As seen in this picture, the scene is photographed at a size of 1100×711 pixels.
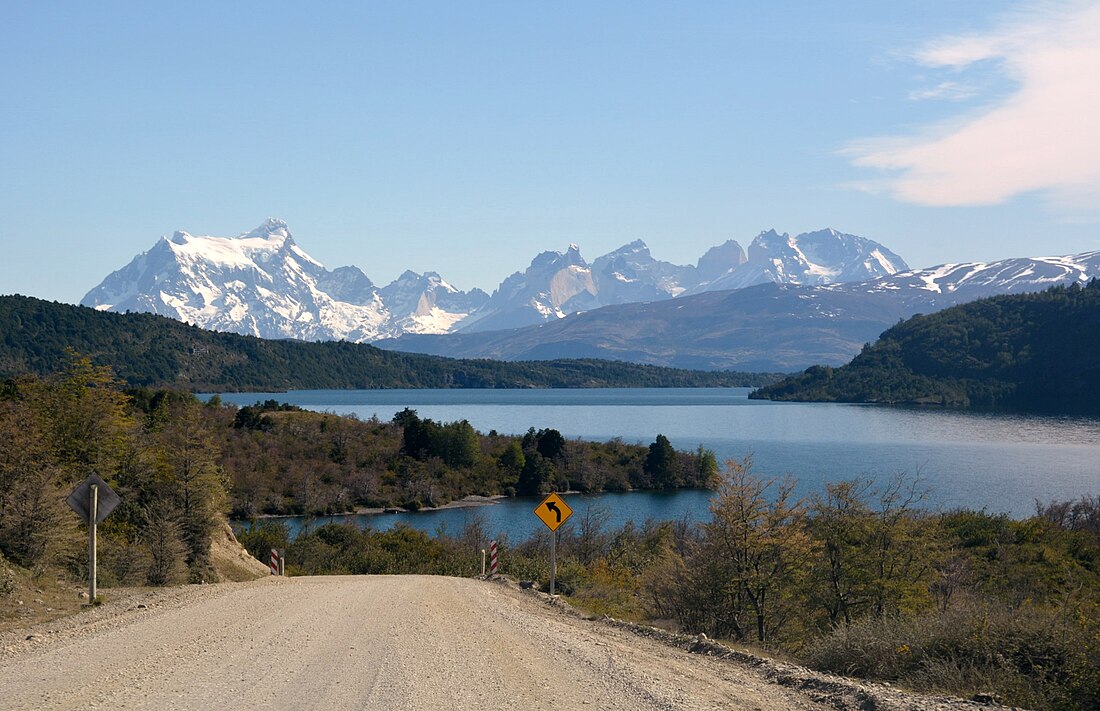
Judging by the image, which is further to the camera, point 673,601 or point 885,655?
point 673,601

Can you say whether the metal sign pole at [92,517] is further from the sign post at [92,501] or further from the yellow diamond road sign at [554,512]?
the yellow diamond road sign at [554,512]

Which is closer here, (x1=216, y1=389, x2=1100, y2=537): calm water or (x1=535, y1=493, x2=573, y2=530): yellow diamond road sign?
(x1=535, y1=493, x2=573, y2=530): yellow diamond road sign

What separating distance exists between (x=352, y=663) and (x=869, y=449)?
365ft

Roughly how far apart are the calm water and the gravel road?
73.2ft

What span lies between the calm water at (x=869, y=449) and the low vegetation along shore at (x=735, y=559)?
9533 mm

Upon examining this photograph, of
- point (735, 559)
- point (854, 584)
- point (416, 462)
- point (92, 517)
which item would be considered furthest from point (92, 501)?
point (416, 462)

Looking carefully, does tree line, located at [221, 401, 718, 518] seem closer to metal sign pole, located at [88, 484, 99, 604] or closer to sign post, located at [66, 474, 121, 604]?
metal sign pole, located at [88, 484, 99, 604]

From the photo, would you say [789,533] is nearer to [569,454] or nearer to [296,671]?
[296,671]

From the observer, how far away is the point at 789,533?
65.6ft

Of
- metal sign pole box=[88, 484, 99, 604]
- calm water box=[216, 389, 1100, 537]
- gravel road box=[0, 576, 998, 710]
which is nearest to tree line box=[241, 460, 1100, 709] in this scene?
gravel road box=[0, 576, 998, 710]

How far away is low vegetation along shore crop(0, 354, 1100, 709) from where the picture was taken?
12.2 meters

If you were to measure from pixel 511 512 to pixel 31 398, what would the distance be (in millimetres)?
53185

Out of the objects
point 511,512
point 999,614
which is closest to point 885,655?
point 999,614

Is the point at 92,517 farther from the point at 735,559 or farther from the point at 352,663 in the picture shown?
the point at 735,559
